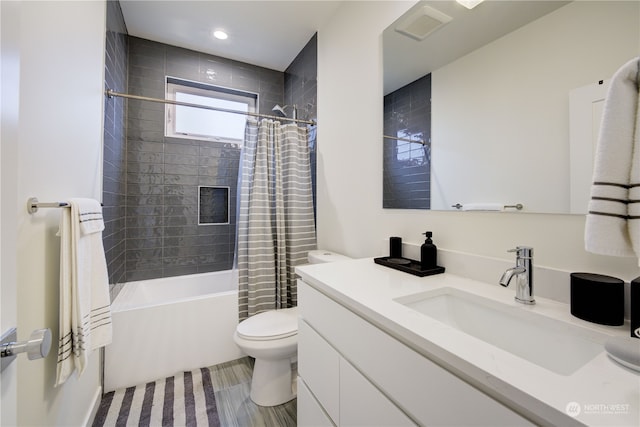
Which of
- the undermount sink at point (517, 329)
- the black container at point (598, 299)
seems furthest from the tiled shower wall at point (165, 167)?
the black container at point (598, 299)

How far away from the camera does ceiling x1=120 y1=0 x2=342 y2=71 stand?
6.31 feet

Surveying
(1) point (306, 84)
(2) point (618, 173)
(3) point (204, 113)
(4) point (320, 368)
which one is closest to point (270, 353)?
(4) point (320, 368)

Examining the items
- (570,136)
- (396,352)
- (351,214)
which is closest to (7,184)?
(396,352)

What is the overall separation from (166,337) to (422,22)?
2.38 m

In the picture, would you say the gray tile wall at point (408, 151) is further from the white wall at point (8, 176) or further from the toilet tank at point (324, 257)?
the white wall at point (8, 176)

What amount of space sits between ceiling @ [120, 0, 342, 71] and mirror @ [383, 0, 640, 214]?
3.50 ft

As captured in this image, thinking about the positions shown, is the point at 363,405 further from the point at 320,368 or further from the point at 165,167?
the point at 165,167

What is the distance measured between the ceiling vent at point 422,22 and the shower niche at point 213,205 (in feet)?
6.81

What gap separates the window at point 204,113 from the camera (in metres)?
2.54

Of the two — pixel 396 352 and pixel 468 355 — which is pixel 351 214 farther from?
pixel 468 355

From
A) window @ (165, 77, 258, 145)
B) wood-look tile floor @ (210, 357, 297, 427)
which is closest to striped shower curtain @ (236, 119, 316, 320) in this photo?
wood-look tile floor @ (210, 357, 297, 427)

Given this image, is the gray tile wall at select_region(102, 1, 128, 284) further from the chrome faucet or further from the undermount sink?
the chrome faucet

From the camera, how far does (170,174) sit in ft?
8.12

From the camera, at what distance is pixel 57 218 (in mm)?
1047
